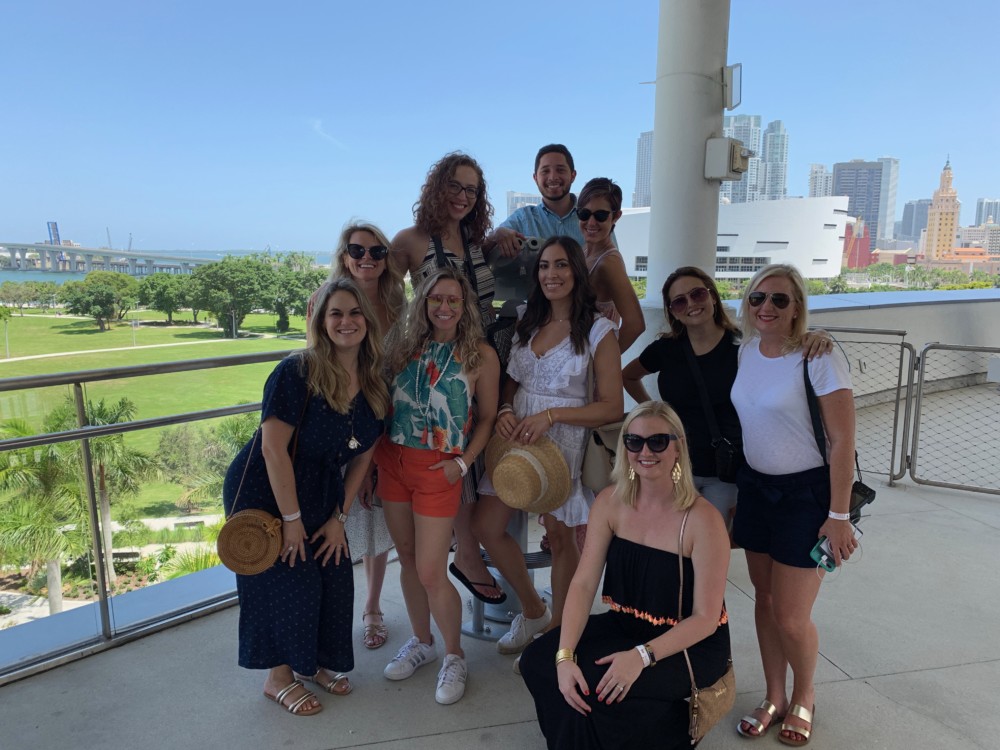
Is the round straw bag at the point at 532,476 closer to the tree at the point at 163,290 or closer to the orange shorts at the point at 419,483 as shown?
the orange shorts at the point at 419,483

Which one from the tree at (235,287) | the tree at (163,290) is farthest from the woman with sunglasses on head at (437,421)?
the tree at (163,290)

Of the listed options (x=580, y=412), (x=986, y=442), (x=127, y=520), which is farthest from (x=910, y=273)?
(x=127, y=520)

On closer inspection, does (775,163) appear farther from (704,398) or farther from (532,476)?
(532,476)

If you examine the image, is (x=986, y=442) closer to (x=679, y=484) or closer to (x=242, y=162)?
(x=679, y=484)

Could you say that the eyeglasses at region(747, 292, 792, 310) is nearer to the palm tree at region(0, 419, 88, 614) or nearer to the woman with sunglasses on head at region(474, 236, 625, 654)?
the woman with sunglasses on head at region(474, 236, 625, 654)

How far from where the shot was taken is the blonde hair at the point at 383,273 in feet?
7.97

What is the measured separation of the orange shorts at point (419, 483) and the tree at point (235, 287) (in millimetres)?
34138

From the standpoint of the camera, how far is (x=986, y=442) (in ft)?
21.1

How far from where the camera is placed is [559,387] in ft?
7.80

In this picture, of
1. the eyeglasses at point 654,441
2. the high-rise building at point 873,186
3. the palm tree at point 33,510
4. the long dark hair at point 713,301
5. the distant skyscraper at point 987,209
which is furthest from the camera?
the high-rise building at point 873,186

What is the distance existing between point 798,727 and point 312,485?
186 cm

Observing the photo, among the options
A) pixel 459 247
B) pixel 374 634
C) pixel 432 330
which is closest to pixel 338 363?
pixel 432 330

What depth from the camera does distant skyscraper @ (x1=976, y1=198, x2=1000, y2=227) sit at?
25.0 metres

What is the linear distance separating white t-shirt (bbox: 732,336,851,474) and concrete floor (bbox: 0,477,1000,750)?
3.28ft
